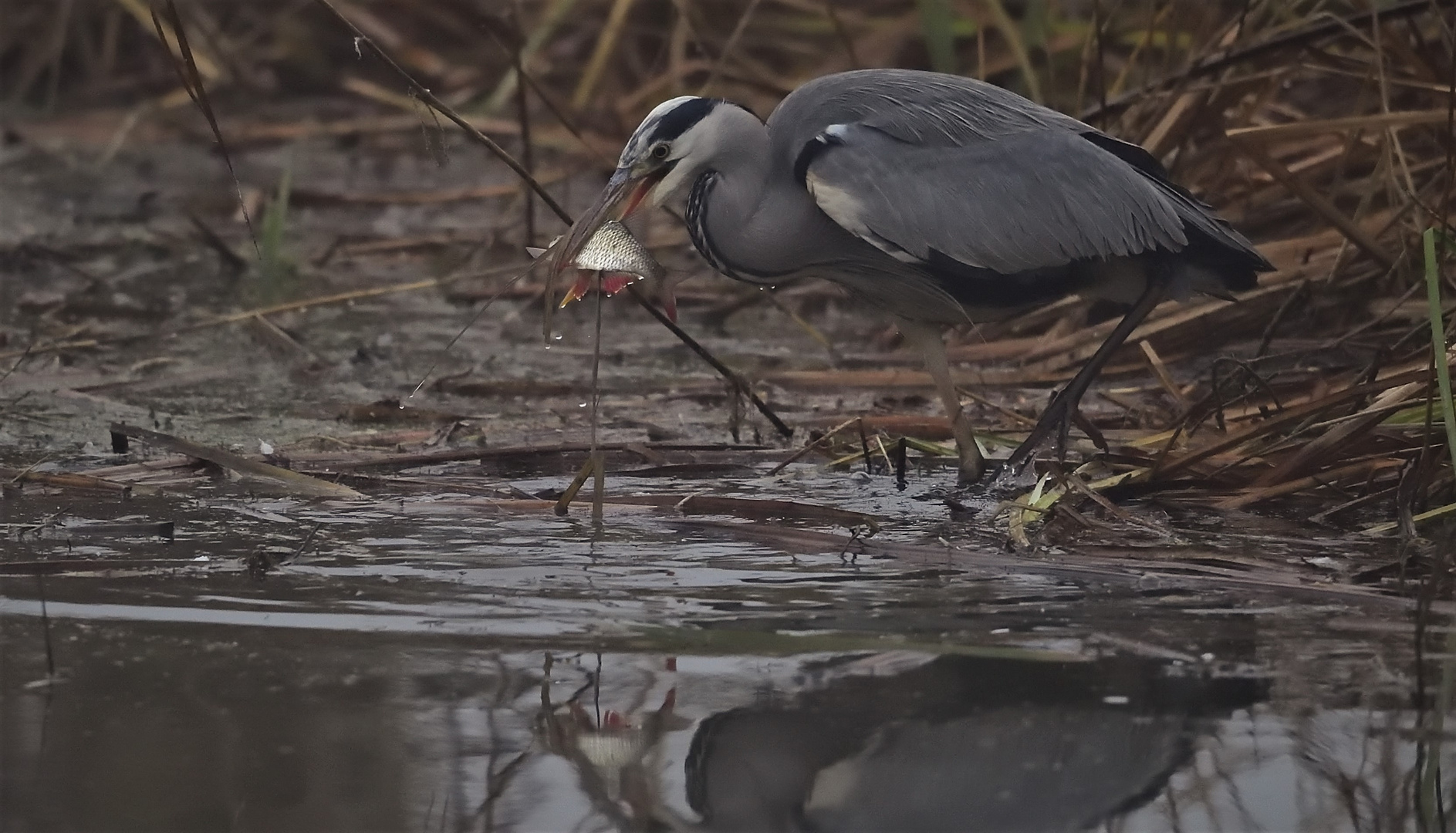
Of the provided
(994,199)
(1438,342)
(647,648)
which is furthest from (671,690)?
(994,199)

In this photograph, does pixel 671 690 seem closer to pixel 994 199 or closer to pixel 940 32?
pixel 994 199

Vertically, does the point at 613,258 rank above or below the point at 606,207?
below

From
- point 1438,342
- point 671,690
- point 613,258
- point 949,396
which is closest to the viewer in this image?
point 671,690

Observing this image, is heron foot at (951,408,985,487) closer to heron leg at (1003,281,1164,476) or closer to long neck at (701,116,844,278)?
heron leg at (1003,281,1164,476)

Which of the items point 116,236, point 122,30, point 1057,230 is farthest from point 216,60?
point 1057,230

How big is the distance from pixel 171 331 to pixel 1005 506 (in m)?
2.43

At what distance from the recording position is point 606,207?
4.16 m

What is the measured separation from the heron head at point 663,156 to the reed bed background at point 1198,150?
44cm

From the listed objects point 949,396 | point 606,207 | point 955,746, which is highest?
point 606,207

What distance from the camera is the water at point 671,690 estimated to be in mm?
2379

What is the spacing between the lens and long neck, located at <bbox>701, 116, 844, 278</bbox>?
431 centimetres

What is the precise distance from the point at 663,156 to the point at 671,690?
5.71 feet

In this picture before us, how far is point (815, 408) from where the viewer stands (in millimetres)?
5254

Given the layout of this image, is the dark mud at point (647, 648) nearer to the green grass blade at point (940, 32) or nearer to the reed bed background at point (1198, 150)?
the reed bed background at point (1198, 150)
